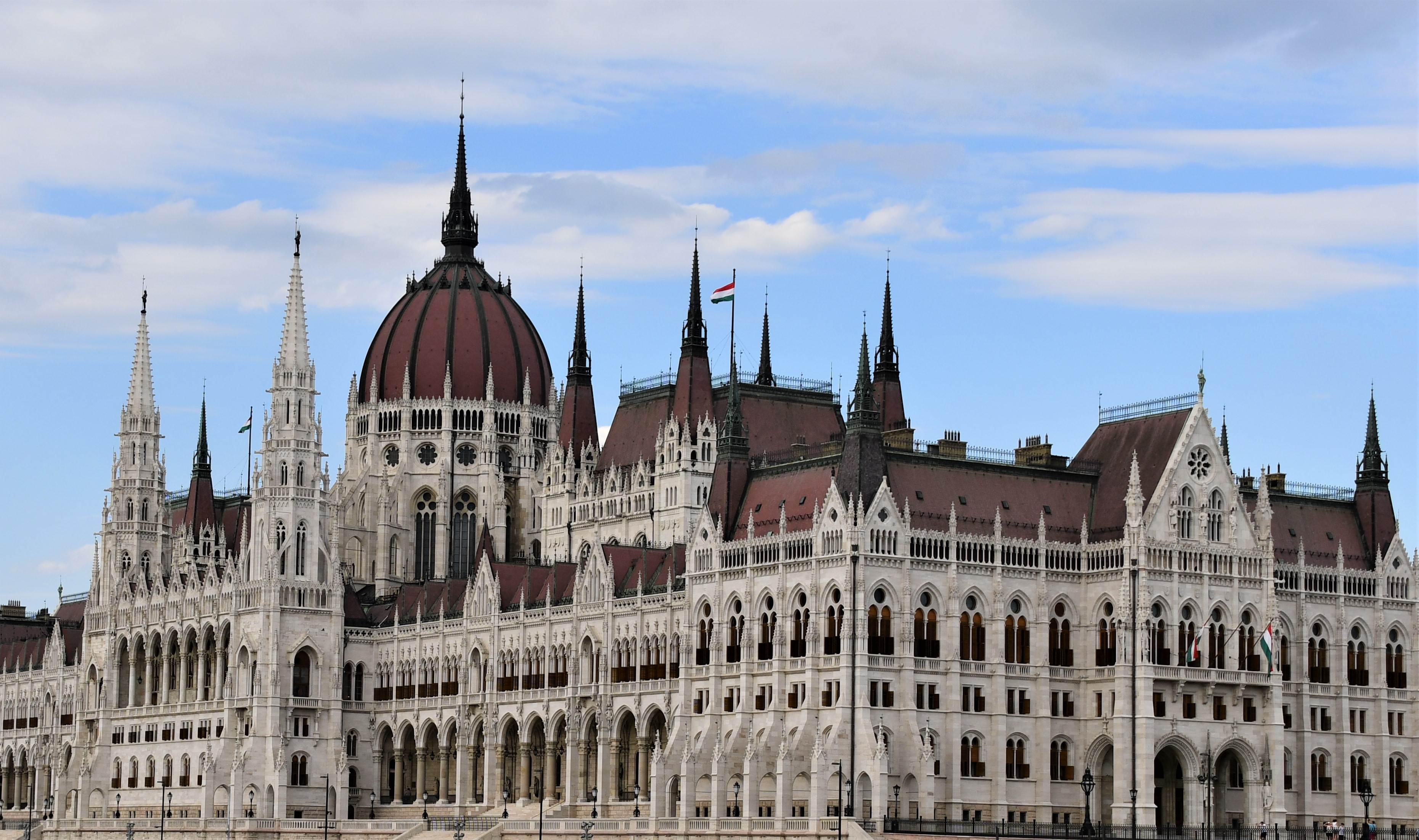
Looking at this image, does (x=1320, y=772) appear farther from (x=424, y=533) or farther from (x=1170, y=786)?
(x=424, y=533)

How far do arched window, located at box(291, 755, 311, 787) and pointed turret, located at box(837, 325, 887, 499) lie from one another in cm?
4805

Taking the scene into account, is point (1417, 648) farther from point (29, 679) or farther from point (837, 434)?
point (29, 679)

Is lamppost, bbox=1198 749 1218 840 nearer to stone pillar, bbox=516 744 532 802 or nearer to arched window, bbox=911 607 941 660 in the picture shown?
arched window, bbox=911 607 941 660

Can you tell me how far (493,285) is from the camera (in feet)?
635

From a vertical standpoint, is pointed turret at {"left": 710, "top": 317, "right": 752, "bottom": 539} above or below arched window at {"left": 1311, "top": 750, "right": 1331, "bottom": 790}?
above

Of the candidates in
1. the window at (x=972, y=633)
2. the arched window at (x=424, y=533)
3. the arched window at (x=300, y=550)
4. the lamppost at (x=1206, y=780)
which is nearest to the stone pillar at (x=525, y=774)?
the arched window at (x=300, y=550)

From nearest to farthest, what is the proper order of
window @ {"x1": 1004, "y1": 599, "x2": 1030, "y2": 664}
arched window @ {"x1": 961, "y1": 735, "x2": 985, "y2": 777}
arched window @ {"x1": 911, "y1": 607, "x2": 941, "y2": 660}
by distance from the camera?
arched window @ {"x1": 911, "y1": 607, "x2": 941, "y2": 660}
arched window @ {"x1": 961, "y1": 735, "x2": 985, "y2": 777}
window @ {"x1": 1004, "y1": 599, "x2": 1030, "y2": 664}

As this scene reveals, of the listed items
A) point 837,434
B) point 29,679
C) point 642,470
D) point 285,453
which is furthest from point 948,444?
point 29,679

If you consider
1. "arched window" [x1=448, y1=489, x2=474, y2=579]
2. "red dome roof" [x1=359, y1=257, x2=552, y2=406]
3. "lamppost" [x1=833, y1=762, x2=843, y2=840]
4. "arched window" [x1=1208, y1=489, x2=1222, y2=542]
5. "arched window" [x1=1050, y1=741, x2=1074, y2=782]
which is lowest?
"lamppost" [x1=833, y1=762, x2=843, y2=840]

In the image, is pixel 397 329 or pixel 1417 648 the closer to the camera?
pixel 1417 648

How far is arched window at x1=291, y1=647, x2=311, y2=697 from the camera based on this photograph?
165375 millimetres

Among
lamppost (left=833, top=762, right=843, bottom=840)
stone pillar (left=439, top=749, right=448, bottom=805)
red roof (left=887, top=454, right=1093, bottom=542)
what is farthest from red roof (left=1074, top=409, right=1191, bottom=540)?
stone pillar (left=439, top=749, right=448, bottom=805)

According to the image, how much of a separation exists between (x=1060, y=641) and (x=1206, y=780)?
34.5 ft

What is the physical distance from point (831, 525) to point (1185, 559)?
19647 mm
